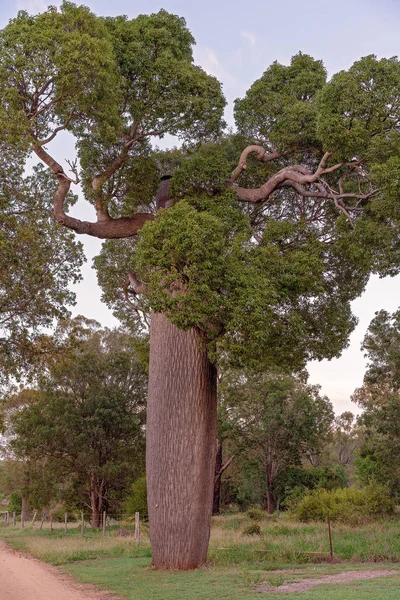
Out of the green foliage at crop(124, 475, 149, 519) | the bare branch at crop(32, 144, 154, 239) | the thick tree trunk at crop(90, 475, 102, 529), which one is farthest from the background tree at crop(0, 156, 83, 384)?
the thick tree trunk at crop(90, 475, 102, 529)

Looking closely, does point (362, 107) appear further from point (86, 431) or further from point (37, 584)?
point (86, 431)

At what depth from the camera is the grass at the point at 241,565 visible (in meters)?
8.26

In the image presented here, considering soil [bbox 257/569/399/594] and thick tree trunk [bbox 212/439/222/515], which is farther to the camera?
thick tree trunk [bbox 212/439/222/515]

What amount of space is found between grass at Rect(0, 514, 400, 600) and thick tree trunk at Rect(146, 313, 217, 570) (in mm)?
583

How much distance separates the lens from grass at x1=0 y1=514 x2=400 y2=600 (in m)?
8.26

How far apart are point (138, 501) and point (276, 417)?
34.3ft

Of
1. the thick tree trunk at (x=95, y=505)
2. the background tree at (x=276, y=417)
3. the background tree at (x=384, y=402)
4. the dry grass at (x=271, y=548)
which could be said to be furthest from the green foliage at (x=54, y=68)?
the background tree at (x=276, y=417)

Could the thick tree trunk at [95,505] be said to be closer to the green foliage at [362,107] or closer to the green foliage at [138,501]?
the green foliage at [138,501]

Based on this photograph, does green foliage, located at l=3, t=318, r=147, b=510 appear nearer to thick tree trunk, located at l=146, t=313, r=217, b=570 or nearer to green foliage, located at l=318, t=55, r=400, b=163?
thick tree trunk, located at l=146, t=313, r=217, b=570

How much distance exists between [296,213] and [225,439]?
2238cm

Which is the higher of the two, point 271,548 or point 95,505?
point 95,505

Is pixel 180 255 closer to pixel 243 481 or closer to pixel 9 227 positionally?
pixel 9 227

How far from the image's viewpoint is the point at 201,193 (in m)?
13.0

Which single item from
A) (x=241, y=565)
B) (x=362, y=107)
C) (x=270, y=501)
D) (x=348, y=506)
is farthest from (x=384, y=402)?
(x=362, y=107)
